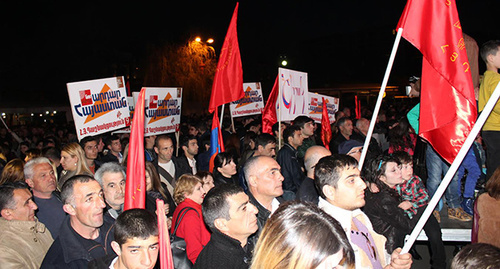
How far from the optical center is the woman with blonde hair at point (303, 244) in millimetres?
1985

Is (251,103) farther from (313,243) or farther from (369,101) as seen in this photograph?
(369,101)

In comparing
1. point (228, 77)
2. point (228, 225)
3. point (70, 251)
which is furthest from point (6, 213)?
point (228, 77)

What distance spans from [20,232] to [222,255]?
2.09 m

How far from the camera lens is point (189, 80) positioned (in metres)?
29.4

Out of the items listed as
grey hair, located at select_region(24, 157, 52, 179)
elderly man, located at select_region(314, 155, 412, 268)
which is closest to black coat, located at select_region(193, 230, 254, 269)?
elderly man, located at select_region(314, 155, 412, 268)

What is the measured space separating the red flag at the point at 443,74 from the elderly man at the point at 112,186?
3.23 m

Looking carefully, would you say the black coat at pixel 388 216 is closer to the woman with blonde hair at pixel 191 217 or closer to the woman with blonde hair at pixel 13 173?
the woman with blonde hair at pixel 191 217

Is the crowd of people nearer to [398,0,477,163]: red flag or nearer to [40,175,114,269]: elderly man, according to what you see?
[40,175,114,269]: elderly man

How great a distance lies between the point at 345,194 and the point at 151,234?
160 centimetres

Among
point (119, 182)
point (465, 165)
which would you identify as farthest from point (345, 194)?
point (465, 165)

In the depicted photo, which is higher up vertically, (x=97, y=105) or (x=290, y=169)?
(x=97, y=105)

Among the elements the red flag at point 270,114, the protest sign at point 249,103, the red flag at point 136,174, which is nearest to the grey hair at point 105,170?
the red flag at point 136,174

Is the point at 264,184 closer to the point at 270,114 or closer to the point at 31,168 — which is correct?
the point at 31,168

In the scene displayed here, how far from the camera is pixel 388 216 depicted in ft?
16.4
